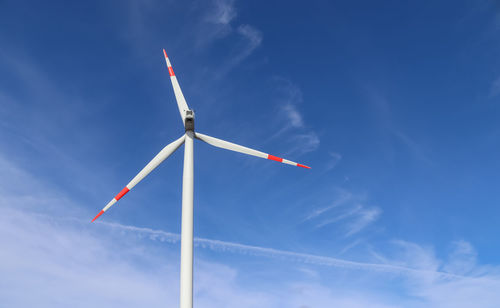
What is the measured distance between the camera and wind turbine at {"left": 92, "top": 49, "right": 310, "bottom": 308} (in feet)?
122

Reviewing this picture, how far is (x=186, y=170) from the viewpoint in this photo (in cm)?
4328

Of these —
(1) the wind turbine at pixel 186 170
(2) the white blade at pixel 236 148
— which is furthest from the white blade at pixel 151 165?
(2) the white blade at pixel 236 148

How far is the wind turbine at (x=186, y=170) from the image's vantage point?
122 feet

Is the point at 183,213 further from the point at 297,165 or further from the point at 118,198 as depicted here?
the point at 297,165

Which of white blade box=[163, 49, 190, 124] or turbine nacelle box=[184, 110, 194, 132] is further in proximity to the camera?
white blade box=[163, 49, 190, 124]

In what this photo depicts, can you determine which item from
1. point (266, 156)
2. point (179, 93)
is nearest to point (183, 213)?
point (266, 156)

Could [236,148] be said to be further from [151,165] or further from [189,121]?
[151,165]

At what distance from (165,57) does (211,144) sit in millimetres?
16892

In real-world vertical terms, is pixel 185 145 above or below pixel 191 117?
below

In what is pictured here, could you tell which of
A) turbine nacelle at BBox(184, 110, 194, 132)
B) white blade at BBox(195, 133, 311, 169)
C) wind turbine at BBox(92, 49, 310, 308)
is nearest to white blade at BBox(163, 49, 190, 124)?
wind turbine at BBox(92, 49, 310, 308)

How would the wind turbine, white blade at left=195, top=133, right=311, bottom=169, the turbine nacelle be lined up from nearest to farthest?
1. the wind turbine
2. the turbine nacelle
3. white blade at left=195, top=133, right=311, bottom=169

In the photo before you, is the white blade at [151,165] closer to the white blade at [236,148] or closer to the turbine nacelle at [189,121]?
the turbine nacelle at [189,121]

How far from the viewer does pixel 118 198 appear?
4797cm

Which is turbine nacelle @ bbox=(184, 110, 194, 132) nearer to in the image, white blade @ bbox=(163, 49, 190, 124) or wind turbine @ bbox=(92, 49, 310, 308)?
wind turbine @ bbox=(92, 49, 310, 308)
